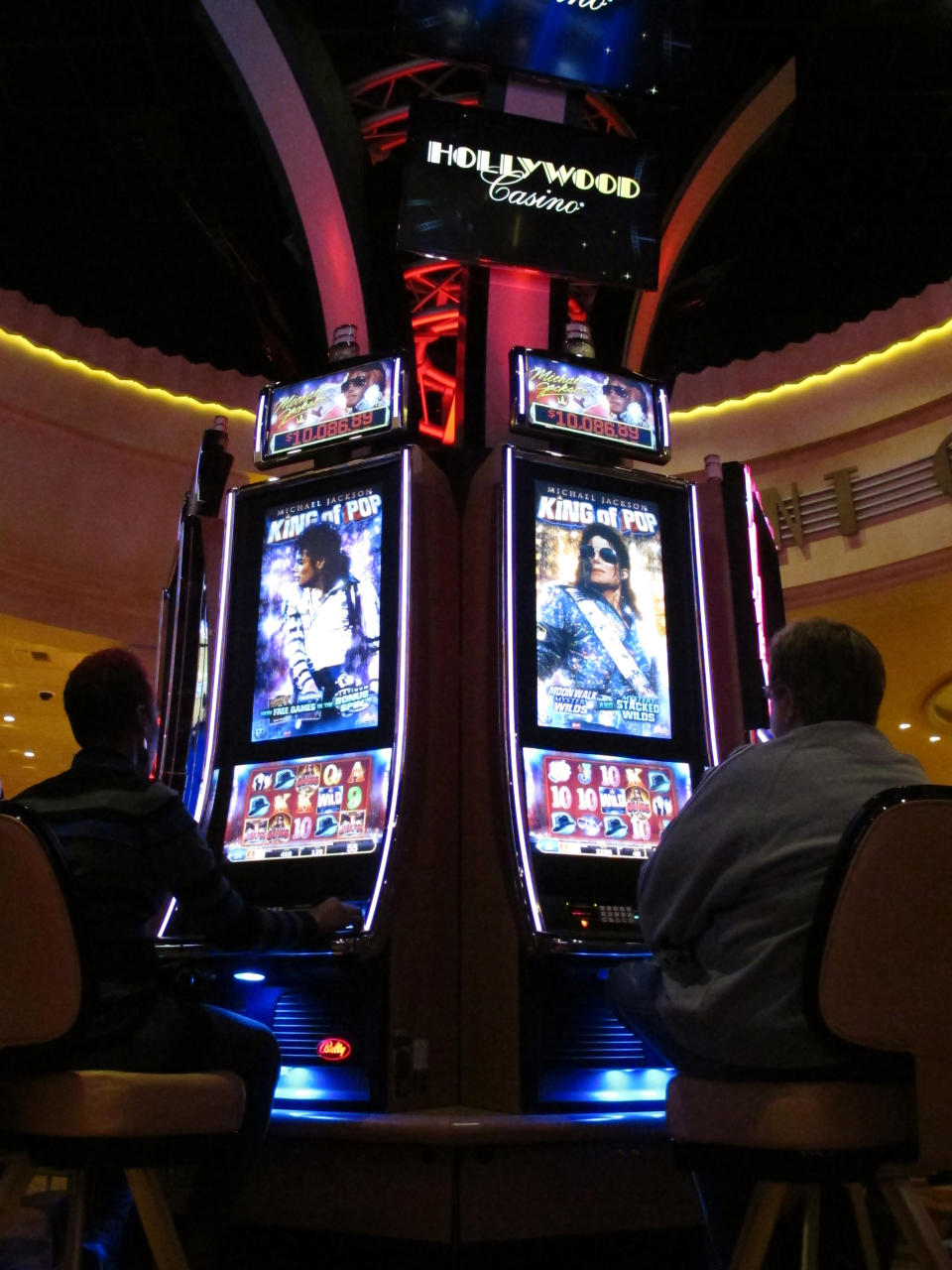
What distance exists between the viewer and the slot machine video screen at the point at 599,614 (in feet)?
10.1

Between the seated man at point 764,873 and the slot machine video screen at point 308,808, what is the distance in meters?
1.13

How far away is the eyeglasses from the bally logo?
156cm

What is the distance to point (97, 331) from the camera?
8344 millimetres

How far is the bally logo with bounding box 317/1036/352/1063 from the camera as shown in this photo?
8.40 feet

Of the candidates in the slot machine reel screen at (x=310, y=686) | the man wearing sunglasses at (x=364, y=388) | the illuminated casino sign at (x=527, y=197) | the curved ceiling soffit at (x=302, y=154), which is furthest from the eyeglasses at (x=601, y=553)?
the curved ceiling soffit at (x=302, y=154)

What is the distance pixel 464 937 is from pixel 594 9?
347 cm

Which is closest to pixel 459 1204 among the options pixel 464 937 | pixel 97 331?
pixel 464 937

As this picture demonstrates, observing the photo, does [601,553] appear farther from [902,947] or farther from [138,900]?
[902,947]

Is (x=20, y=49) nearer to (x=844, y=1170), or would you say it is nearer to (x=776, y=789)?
(x=776, y=789)

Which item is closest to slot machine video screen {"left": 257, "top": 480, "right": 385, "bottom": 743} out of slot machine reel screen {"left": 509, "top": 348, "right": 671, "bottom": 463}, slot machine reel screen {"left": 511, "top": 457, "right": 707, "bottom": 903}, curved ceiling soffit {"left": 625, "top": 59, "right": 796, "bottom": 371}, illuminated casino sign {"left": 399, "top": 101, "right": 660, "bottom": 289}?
slot machine reel screen {"left": 511, "top": 457, "right": 707, "bottom": 903}

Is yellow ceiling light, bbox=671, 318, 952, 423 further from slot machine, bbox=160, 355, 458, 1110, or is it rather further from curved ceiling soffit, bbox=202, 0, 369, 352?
slot machine, bbox=160, 355, 458, 1110

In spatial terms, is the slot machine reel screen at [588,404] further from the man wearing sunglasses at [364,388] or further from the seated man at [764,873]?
the seated man at [764,873]

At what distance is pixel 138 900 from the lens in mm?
1881

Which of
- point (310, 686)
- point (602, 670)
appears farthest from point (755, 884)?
point (310, 686)
